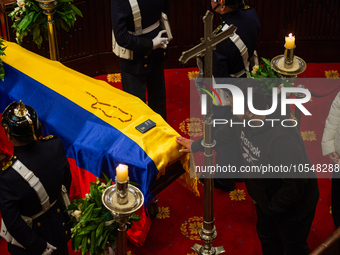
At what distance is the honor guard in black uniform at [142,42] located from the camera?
3582mm

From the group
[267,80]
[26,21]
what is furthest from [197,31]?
[267,80]

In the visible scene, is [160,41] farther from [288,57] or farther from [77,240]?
[77,240]

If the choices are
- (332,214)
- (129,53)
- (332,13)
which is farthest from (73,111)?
(332,13)

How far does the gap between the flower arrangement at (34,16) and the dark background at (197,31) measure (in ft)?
3.20

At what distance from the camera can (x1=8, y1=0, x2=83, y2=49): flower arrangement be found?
392cm

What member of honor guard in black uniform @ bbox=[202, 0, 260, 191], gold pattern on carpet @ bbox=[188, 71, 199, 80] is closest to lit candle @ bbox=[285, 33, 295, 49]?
honor guard in black uniform @ bbox=[202, 0, 260, 191]

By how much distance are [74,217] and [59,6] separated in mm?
2228

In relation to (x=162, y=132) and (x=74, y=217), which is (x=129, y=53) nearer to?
(x=162, y=132)

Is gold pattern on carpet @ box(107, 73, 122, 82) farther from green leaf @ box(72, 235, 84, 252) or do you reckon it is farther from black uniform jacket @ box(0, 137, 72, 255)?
green leaf @ box(72, 235, 84, 252)

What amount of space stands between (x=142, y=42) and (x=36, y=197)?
1660 mm

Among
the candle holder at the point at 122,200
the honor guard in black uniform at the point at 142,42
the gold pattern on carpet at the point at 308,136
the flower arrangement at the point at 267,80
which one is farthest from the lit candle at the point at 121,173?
the gold pattern on carpet at the point at 308,136

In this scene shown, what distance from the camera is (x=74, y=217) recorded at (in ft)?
8.13

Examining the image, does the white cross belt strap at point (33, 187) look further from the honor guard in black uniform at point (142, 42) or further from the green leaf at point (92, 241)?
the honor guard in black uniform at point (142, 42)

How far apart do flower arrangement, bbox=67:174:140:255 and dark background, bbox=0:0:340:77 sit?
3061 mm
